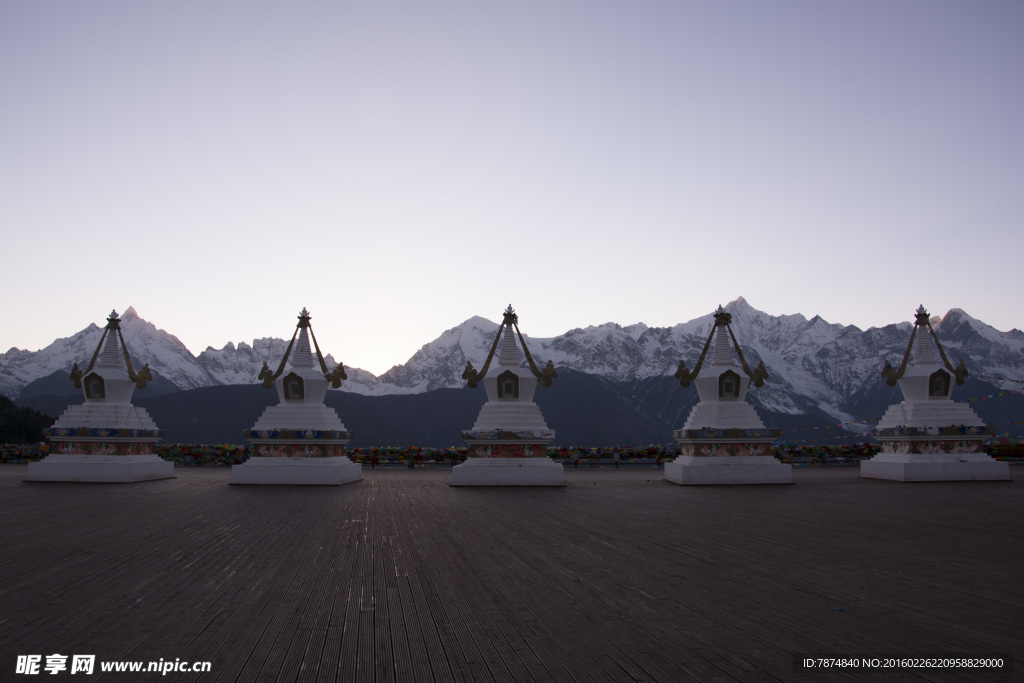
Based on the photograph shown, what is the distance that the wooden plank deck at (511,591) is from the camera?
14.9ft

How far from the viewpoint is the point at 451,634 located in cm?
502

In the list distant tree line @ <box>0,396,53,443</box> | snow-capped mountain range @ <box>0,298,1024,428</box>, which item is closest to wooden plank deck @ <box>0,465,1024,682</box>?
distant tree line @ <box>0,396,53,443</box>

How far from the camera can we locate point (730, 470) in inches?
795

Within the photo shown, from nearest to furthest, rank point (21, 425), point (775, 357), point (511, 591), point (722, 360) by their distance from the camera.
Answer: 1. point (511, 591)
2. point (722, 360)
3. point (21, 425)
4. point (775, 357)

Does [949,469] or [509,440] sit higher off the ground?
[509,440]

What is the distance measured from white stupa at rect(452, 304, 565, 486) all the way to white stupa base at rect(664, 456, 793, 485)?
391 cm

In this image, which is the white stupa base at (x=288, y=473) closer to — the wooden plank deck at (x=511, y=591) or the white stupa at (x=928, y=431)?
the wooden plank deck at (x=511, y=591)

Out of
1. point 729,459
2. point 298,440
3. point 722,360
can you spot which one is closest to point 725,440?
point 729,459

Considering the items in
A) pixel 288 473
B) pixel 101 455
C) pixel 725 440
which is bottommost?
pixel 288 473

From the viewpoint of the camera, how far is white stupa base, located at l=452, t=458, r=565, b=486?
19781 millimetres

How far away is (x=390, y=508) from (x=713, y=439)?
37.4 feet

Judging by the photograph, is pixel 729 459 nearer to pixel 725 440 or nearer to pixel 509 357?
pixel 725 440

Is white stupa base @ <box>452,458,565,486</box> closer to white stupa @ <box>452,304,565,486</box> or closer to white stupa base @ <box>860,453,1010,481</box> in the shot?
white stupa @ <box>452,304,565,486</box>

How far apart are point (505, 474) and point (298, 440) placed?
6816mm
